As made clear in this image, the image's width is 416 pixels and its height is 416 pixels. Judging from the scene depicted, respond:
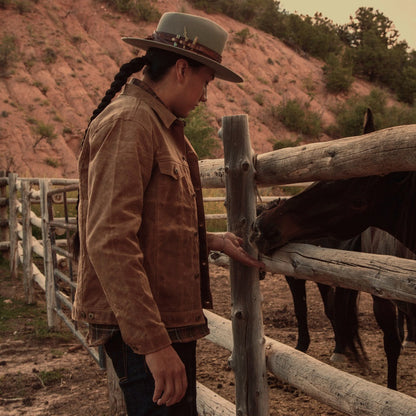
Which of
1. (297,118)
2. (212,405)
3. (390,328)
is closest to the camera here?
(212,405)

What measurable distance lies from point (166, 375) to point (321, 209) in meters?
1.20

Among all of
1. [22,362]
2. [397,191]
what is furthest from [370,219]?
[22,362]

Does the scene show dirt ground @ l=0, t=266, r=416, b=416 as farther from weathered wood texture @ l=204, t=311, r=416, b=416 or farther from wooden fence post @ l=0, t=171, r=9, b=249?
wooden fence post @ l=0, t=171, r=9, b=249

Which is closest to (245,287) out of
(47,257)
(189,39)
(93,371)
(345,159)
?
(345,159)

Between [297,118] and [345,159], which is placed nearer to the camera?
[345,159]

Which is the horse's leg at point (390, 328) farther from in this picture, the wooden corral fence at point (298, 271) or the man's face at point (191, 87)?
the man's face at point (191, 87)

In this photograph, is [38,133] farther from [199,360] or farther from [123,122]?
[123,122]

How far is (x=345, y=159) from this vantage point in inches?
75.4

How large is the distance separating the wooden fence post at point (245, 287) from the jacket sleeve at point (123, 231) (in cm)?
102

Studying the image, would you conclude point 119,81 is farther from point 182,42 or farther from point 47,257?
point 47,257

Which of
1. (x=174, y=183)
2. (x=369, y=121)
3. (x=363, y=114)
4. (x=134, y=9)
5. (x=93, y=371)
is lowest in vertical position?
(x=93, y=371)

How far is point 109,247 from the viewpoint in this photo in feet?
4.67

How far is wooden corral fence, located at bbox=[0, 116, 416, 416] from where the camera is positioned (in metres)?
1.75

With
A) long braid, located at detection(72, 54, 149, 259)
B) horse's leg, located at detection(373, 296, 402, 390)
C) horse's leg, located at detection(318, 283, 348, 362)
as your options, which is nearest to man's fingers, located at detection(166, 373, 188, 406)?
long braid, located at detection(72, 54, 149, 259)
